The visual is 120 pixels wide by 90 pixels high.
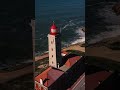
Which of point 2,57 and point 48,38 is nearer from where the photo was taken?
point 2,57

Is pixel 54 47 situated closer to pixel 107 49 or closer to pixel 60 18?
pixel 60 18

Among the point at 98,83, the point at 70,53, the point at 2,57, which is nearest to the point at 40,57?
the point at 70,53

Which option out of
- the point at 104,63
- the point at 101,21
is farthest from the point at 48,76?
the point at 101,21

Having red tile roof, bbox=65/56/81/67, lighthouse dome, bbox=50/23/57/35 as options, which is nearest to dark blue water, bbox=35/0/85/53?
lighthouse dome, bbox=50/23/57/35

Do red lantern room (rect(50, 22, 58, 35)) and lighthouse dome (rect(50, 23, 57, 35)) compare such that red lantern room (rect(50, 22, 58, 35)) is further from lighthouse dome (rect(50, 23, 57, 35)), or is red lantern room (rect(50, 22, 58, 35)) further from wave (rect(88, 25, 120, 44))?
wave (rect(88, 25, 120, 44))

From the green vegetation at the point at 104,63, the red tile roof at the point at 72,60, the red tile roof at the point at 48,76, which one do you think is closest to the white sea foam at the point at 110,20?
the green vegetation at the point at 104,63

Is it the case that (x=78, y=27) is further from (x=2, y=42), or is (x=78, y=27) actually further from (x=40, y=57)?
(x=2, y=42)
